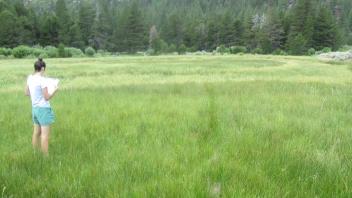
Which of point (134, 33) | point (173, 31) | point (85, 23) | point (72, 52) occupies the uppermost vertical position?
point (85, 23)

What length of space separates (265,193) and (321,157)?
2.02 metres

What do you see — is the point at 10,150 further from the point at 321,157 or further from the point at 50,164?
the point at 321,157

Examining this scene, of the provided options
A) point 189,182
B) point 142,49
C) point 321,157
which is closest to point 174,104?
point 321,157

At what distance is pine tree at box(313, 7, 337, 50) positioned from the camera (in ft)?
262

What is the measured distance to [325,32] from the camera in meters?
79.9

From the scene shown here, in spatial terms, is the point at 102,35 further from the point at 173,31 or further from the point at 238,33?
the point at 238,33

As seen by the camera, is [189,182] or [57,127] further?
[57,127]

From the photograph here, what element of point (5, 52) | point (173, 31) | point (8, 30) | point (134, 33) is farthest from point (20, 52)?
point (173, 31)

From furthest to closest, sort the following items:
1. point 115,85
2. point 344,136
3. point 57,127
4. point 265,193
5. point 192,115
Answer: point 115,85, point 192,115, point 57,127, point 344,136, point 265,193

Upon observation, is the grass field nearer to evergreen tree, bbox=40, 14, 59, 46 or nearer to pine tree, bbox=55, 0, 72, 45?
evergreen tree, bbox=40, 14, 59, 46

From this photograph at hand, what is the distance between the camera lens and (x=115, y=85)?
19250 mm

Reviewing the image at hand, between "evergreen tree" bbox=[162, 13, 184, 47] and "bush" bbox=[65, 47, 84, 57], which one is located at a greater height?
"evergreen tree" bbox=[162, 13, 184, 47]

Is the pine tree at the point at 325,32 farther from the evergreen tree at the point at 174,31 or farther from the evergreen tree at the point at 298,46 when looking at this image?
the evergreen tree at the point at 174,31

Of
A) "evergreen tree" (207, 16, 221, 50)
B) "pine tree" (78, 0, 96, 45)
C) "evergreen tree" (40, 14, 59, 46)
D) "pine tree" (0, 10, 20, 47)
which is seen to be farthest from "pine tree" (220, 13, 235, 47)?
"pine tree" (0, 10, 20, 47)
